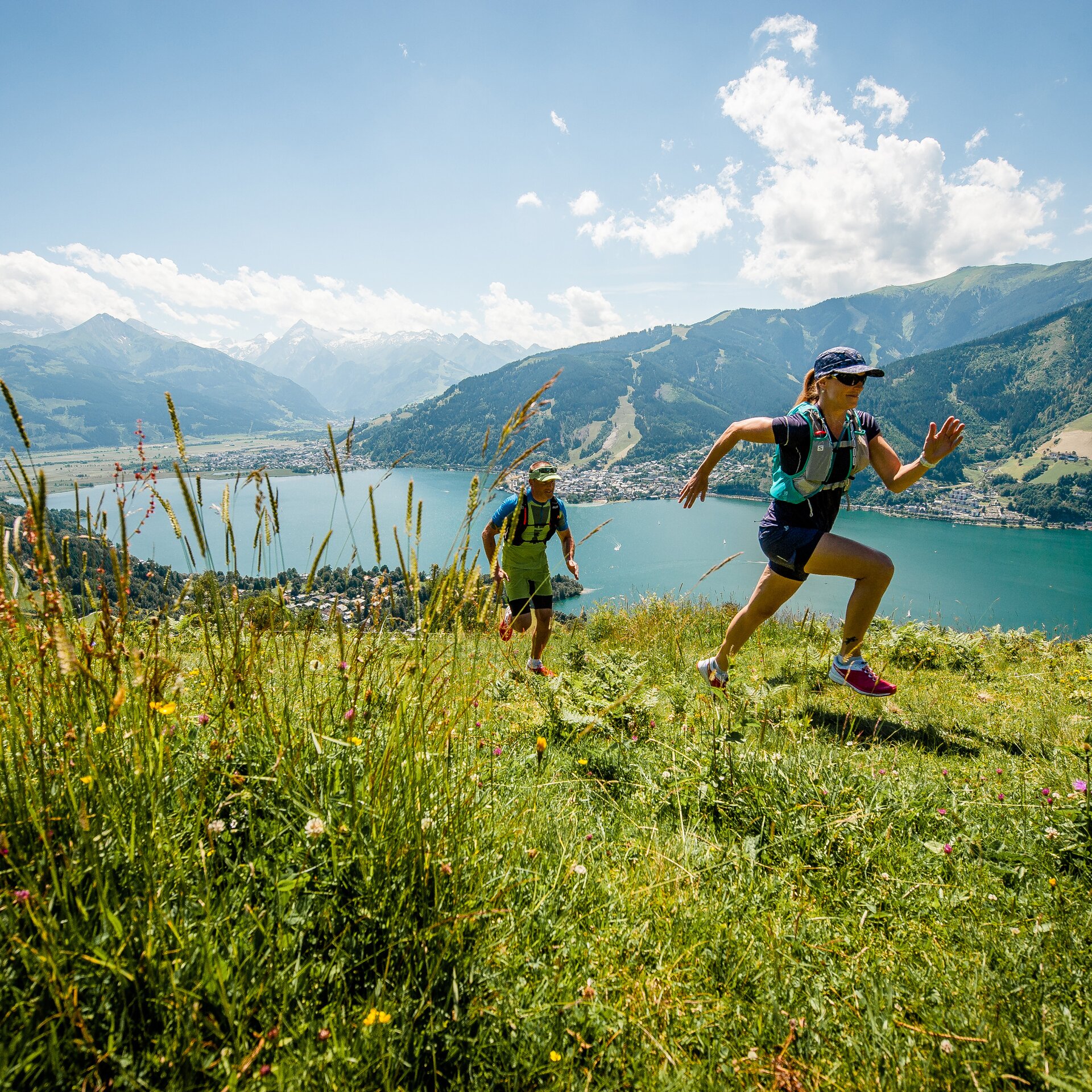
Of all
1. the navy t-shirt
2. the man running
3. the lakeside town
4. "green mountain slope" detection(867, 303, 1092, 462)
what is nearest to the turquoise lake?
the lakeside town

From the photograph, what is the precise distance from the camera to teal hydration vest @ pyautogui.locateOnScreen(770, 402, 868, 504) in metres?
3.79

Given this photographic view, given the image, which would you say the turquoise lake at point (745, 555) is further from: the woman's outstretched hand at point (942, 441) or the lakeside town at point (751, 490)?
the woman's outstretched hand at point (942, 441)

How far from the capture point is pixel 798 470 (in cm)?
386

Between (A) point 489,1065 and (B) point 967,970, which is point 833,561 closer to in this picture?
(B) point 967,970

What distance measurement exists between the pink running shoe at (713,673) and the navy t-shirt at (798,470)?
121 centimetres

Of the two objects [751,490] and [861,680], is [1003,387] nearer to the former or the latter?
[751,490]

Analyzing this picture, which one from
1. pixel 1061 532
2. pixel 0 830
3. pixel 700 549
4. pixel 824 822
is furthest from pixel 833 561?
pixel 1061 532

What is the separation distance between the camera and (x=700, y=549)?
6731cm

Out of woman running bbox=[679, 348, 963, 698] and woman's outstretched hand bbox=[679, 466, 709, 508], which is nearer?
woman running bbox=[679, 348, 963, 698]

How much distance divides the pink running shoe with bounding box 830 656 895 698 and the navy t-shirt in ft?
3.39

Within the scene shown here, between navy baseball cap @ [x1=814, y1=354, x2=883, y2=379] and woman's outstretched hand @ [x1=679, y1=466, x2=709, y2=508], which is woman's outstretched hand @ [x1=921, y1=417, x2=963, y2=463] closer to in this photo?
navy baseball cap @ [x1=814, y1=354, x2=883, y2=379]

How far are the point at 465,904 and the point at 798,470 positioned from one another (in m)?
3.48

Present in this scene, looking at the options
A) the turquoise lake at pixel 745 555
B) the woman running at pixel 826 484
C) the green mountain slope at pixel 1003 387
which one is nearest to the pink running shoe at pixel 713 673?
the woman running at pixel 826 484

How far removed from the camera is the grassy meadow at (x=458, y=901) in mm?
1163
